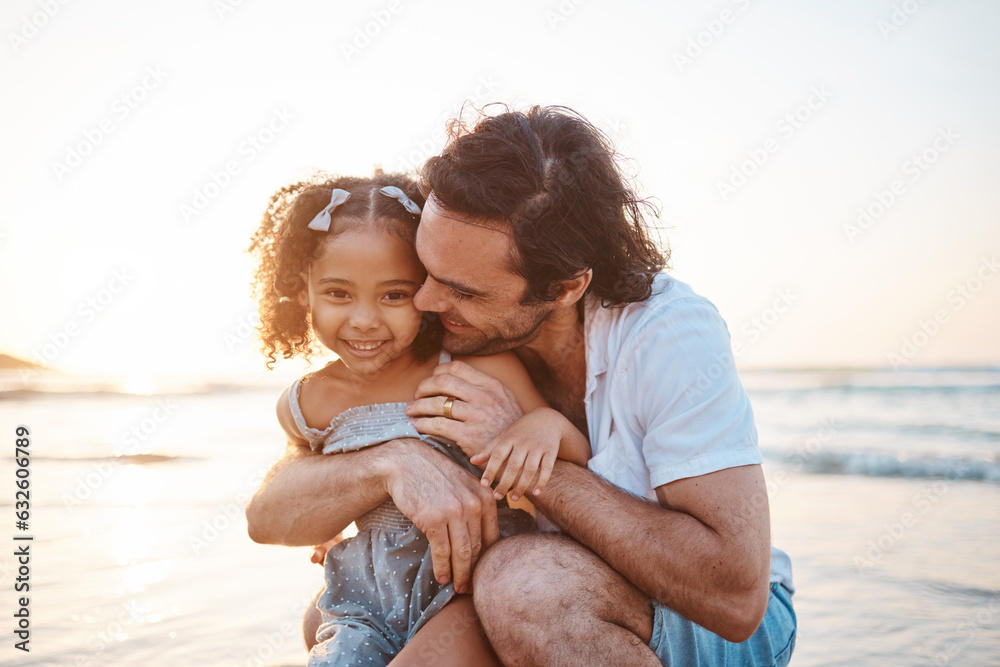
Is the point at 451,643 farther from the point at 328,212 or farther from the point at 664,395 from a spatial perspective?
the point at 328,212

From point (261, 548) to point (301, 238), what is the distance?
3.32m

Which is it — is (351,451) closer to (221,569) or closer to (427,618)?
(427,618)

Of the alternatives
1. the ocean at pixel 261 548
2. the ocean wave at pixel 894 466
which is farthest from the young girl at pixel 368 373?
the ocean wave at pixel 894 466

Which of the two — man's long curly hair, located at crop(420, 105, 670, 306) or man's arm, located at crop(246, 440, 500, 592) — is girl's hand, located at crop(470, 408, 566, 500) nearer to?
man's arm, located at crop(246, 440, 500, 592)

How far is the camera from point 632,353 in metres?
2.54

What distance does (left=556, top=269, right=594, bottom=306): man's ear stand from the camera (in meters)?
2.83

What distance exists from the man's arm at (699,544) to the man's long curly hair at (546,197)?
743mm

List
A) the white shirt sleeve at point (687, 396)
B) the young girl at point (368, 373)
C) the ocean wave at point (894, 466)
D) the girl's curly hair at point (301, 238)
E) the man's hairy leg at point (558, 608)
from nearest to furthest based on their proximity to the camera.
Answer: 1. the man's hairy leg at point (558, 608)
2. the white shirt sleeve at point (687, 396)
3. the young girl at point (368, 373)
4. the girl's curly hair at point (301, 238)
5. the ocean wave at point (894, 466)

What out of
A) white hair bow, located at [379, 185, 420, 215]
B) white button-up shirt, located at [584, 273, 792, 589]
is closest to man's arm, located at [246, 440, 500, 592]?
white button-up shirt, located at [584, 273, 792, 589]

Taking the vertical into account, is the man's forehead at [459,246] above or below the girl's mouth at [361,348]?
above

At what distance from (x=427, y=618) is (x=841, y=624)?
114 inches

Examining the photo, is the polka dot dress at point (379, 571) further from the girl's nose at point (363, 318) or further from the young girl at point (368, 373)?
the girl's nose at point (363, 318)

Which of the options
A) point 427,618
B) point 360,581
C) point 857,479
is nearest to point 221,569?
point 360,581

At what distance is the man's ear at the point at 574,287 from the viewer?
2.83 metres
